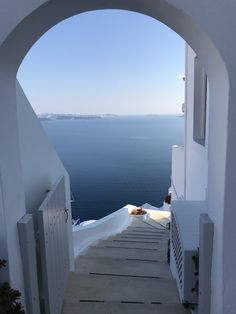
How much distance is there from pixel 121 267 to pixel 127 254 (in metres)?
1.31

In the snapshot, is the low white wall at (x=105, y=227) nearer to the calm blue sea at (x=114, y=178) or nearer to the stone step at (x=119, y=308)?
the stone step at (x=119, y=308)

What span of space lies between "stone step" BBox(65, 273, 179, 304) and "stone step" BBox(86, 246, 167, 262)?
172 cm

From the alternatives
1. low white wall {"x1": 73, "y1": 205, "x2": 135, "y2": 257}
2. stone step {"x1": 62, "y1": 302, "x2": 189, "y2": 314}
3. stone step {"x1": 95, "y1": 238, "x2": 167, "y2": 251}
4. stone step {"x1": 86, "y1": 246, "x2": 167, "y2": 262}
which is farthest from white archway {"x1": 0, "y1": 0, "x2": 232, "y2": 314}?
low white wall {"x1": 73, "y1": 205, "x2": 135, "y2": 257}

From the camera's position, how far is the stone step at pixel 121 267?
18.6ft

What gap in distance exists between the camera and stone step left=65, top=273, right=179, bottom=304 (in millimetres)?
4320

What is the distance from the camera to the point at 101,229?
11.8 meters

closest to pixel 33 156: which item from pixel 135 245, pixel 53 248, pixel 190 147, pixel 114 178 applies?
pixel 53 248

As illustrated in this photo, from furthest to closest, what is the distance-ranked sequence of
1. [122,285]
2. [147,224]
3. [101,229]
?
[147,224], [101,229], [122,285]

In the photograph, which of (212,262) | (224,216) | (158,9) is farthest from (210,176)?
(158,9)

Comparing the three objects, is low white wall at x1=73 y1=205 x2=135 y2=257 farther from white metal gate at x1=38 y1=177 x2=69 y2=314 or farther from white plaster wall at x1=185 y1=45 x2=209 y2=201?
white metal gate at x1=38 y1=177 x2=69 y2=314

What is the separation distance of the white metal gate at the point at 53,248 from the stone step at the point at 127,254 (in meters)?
2.44

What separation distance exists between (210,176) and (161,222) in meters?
11.2

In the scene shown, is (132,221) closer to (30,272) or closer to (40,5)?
(30,272)

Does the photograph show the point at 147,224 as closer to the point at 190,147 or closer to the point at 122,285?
the point at 190,147
